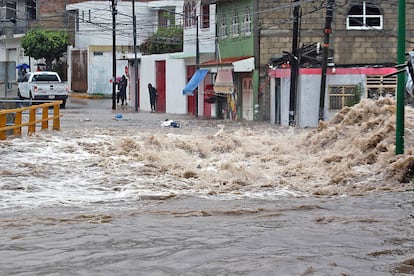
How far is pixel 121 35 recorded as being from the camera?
233 feet

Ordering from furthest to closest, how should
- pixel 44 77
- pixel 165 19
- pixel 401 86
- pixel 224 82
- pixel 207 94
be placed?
pixel 165 19 < pixel 44 77 < pixel 207 94 < pixel 224 82 < pixel 401 86

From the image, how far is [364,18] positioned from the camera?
43.4 m

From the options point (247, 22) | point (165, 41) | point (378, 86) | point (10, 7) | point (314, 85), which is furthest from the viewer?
point (10, 7)

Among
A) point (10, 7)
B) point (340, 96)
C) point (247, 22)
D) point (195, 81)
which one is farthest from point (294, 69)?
point (10, 7)

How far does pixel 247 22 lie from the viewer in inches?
1772

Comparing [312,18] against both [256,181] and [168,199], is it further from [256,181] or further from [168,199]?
[168,199]

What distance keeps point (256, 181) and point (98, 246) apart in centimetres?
824

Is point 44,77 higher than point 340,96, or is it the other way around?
point 44,77

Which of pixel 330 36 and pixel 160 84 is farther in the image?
pixel 160 84

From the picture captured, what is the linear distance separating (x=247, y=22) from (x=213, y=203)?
29.9 meters

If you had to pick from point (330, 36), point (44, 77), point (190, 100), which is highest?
point (330, 36)

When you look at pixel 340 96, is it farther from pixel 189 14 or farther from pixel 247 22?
pixel 189 14

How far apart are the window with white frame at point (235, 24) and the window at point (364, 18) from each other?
232 inches

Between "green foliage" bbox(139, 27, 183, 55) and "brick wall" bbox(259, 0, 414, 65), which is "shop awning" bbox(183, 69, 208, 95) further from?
"green foliage" bbox(139, 27, 183, 55)
